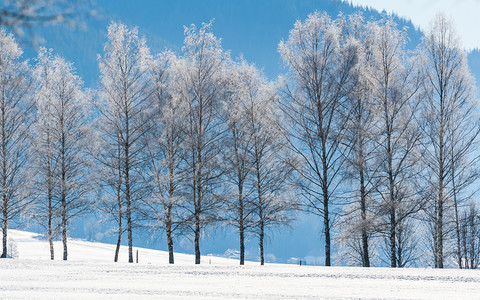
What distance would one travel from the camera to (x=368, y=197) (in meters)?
18.1

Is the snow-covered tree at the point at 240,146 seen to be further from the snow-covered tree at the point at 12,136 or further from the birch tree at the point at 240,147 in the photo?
the snow-covered tree at the point at 12,136

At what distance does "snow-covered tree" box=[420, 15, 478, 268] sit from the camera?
707 inches

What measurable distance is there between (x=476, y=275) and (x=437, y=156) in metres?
7.03

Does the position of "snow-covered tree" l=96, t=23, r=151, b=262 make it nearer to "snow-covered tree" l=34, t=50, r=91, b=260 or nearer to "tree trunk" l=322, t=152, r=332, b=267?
"snow-covered tree" l=34, t=50, r=91, b=260

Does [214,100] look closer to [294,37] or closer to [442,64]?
[294,37]

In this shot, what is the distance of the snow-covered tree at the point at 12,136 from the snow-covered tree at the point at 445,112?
1861cm

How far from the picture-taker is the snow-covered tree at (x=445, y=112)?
18.0m

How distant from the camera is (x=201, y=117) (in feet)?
65.9

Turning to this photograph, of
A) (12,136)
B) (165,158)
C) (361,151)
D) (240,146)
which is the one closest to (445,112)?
(361,151)

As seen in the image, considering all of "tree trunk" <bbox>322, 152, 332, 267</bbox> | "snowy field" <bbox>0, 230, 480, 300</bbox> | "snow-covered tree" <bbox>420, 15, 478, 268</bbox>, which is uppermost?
"snow-covered tree" <bbox>420, 15, 478, 268</bbox>

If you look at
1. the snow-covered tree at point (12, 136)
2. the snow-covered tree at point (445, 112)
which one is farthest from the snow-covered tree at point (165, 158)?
the snow-covered tree at point (445, 112)

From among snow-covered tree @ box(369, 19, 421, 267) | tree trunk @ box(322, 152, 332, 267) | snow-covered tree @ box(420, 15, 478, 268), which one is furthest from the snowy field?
snow-covered tree @ box(420, 15, 478, 268)

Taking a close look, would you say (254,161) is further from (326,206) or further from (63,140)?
(63,140)

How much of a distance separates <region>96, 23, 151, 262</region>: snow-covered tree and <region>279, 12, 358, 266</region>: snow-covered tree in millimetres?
7041
